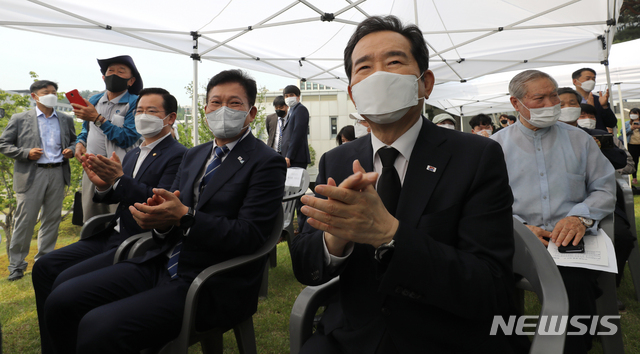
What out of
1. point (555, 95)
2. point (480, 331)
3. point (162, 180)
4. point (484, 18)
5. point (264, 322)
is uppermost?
point (484, 18)

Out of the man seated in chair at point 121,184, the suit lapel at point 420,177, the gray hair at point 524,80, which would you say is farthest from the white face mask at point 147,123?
the gray hair at point 524,80

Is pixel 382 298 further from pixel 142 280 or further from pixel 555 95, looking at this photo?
pixel 555 95

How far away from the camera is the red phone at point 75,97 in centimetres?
367

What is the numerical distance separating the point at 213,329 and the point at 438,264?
140 centimetres

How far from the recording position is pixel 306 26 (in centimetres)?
775

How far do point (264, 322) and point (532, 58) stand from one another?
932cm

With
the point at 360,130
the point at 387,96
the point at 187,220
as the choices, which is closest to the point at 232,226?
the point at 187,220

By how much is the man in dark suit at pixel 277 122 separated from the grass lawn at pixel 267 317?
3.36 meters

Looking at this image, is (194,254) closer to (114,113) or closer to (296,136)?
(114,113)

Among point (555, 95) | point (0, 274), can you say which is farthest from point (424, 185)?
point (0, 274)

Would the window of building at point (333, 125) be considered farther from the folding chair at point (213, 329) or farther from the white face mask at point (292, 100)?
the folding chair at point (213, 329)

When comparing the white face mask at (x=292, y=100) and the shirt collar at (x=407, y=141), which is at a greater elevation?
the white face mask at (x=292, y=100)

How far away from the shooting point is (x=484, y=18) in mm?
7562

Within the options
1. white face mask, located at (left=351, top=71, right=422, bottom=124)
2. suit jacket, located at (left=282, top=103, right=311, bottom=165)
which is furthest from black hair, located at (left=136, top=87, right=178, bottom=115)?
suit jacket, located at (left=282, top=103, right=311, bottom=165)
